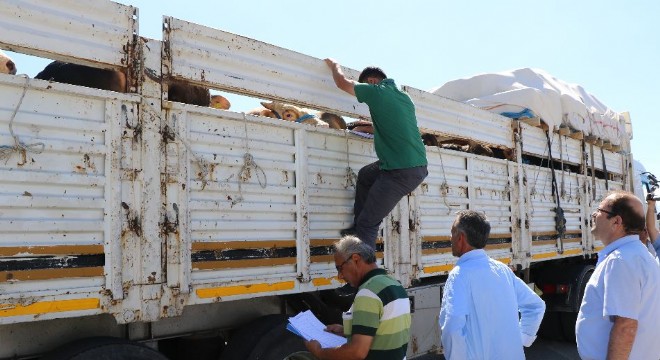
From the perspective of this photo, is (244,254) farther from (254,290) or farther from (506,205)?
(506,205)

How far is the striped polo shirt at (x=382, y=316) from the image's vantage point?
256cm

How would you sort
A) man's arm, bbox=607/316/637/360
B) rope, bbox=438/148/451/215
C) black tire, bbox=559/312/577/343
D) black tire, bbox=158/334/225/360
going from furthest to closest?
1. black tire, bbox=559/312/577/343
2. rope, bbox=438/148/451/215
3. black tire, bbox=158/334/225/360
4. man's arm, bbox=607/316/637/360

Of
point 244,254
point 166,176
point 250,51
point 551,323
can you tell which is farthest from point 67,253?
point 551,323

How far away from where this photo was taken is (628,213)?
2588mm

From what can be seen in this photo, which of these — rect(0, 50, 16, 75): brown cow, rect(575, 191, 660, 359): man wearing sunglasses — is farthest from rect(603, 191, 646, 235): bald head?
rect(0, 50, 16, 75): brown cow

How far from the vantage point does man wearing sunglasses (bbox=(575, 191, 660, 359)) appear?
93.0 inches

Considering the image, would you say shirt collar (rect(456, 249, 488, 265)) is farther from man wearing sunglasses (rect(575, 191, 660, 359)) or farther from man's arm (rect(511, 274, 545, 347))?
man wearing sunglasses (rect(575, 191, 660, 359))

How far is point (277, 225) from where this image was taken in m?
3.39

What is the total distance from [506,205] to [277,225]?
3.06 m

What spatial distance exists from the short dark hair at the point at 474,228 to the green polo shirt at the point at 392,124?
3.71 ft

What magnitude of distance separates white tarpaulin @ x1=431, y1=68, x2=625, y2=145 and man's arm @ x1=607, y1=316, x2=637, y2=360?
408 centimetres

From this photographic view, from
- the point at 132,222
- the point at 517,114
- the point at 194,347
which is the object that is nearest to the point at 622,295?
the point at 132,222

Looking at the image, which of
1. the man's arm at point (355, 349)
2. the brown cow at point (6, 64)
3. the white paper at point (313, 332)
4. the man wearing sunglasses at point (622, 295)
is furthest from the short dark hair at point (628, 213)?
the brown cow at point (6, 64)

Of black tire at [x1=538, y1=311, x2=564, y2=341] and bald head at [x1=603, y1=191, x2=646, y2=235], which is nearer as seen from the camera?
bald head at [x1=603, y1=191, x2=646, y2=235]
